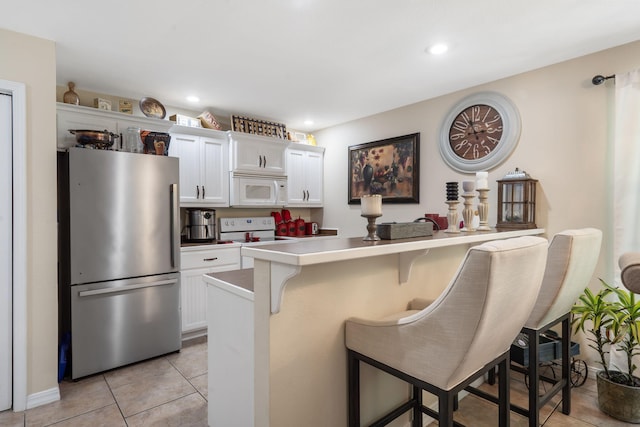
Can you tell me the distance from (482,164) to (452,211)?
4.54 ft

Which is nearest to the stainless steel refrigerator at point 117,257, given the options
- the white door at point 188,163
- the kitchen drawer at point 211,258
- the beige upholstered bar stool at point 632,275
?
the kitchen drawer at point 211,258

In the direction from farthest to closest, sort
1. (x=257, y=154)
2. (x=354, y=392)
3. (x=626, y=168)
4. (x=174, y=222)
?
(x=257, y=154), (x=174, y=222), (x=626, y=168), (x=354, y=392)

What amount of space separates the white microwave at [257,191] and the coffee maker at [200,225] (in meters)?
0.36

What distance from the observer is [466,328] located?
1.05 m

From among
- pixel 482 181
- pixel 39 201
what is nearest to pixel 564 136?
pixel 482 181

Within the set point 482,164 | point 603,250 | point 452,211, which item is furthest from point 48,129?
point 603,250

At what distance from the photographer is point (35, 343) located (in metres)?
2.17

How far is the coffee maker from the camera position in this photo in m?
3.56

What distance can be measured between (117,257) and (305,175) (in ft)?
8.47

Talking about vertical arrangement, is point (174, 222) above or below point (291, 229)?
above

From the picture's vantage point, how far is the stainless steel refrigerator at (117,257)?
244 centimetres

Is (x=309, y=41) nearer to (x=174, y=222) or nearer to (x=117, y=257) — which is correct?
(x=174, y=222)

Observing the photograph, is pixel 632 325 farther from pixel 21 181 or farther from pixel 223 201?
pixel 21 181

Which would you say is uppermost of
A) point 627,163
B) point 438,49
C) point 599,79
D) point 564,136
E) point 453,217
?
point 438,49
